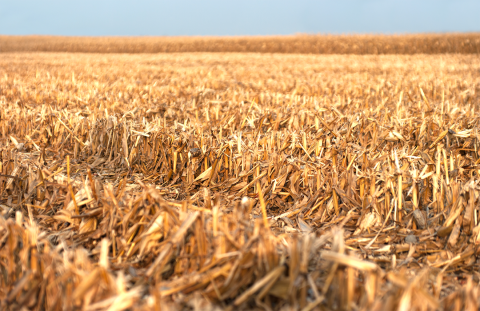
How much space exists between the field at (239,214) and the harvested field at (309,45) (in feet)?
63.6

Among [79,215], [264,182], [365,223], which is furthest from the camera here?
[264,182]

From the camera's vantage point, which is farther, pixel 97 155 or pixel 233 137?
pixel 97 155

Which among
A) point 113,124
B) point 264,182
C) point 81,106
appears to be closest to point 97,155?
point 113,124

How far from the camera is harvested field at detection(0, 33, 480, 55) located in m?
21.0

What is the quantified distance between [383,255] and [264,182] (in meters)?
0.88

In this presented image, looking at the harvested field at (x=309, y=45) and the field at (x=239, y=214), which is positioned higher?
the harvested field at (x=309, y=45)

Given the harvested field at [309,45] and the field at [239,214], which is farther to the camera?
the harvested field at [309,45]

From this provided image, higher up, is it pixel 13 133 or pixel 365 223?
pixel 13 133

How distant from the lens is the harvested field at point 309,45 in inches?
827

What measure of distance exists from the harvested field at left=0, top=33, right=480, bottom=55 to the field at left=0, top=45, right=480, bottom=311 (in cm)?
1938

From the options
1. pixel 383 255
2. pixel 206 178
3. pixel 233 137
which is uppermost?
pixel 233 137

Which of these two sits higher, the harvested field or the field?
the harvested field

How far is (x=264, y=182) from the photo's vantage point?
A: 248 cm

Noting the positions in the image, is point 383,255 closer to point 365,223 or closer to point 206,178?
point 365,223
